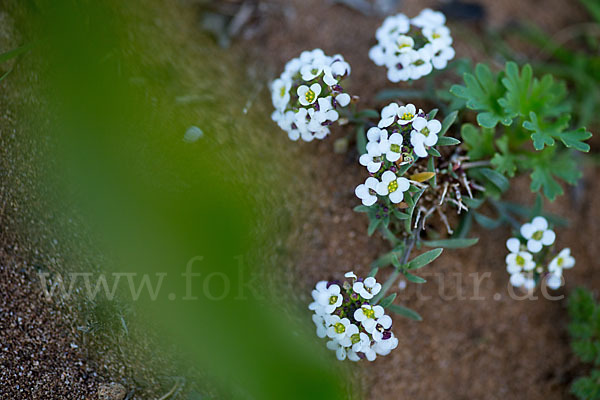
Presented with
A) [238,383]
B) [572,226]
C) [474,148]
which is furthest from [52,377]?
[572,226]

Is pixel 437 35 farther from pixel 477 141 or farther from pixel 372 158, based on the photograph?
pixel 372 158

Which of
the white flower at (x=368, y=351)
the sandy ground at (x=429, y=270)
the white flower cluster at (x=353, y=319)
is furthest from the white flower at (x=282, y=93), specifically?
the white flower at (x=368, y=351)

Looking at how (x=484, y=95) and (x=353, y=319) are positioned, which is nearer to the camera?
(x=353, y=319)

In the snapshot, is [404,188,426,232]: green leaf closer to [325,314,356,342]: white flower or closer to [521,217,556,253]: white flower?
[325,314,356,342]: white flower

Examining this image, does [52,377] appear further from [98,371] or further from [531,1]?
[531,1]

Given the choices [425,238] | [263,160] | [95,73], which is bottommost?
[425,238]

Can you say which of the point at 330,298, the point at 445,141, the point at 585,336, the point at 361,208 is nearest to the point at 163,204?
the point at 330,298

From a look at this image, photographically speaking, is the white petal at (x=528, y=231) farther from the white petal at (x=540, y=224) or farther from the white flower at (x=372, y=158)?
the white flower at (x=372, y=158)
